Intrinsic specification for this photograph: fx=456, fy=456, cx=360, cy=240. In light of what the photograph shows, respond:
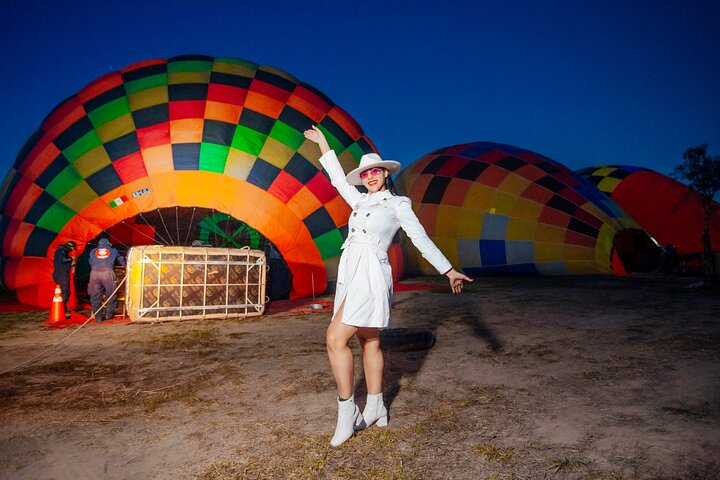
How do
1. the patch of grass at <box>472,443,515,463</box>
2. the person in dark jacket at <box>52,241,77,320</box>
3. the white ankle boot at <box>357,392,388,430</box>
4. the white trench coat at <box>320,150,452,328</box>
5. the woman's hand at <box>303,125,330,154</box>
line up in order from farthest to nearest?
the person in dark jacket at <box>52,241,77,320</box> → the woman's hand at <box>303,125,330,154</box> → the white ankle boot at <box>357,392,388,430</box> → the white trench coat at <box>320,150,452,328</box> → the patch of grass at <box>472,443,515,463</box>

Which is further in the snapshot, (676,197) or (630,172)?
(630,172)

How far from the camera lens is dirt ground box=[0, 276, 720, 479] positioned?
2.14m

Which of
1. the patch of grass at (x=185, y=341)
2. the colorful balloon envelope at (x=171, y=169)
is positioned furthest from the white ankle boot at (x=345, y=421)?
the colorful balloon envelope at (x=171, y=169)

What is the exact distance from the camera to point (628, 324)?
5.13 metres

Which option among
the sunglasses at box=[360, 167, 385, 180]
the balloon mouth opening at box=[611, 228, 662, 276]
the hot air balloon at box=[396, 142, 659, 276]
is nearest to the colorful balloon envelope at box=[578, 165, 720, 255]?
the balloon mouth opening at box=[611, 228, 662, 276]

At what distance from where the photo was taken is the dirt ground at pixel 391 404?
2.14m

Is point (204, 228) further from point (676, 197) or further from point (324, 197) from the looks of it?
point (676, 197)

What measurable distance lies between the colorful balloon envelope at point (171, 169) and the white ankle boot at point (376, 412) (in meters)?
5.48

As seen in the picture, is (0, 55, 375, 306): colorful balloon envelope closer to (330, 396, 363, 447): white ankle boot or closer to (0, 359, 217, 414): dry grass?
(0, 359, 217, 414): dry grass

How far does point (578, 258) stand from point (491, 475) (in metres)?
10.1

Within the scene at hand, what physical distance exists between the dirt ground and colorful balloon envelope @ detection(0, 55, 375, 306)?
8.45 feet

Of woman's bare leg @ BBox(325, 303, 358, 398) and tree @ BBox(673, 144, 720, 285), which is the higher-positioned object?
tree @ BBox(673, 144, 720, 285)

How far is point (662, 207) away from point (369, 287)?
15047 millimetres

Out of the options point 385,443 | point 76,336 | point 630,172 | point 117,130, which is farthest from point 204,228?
point 630,172
